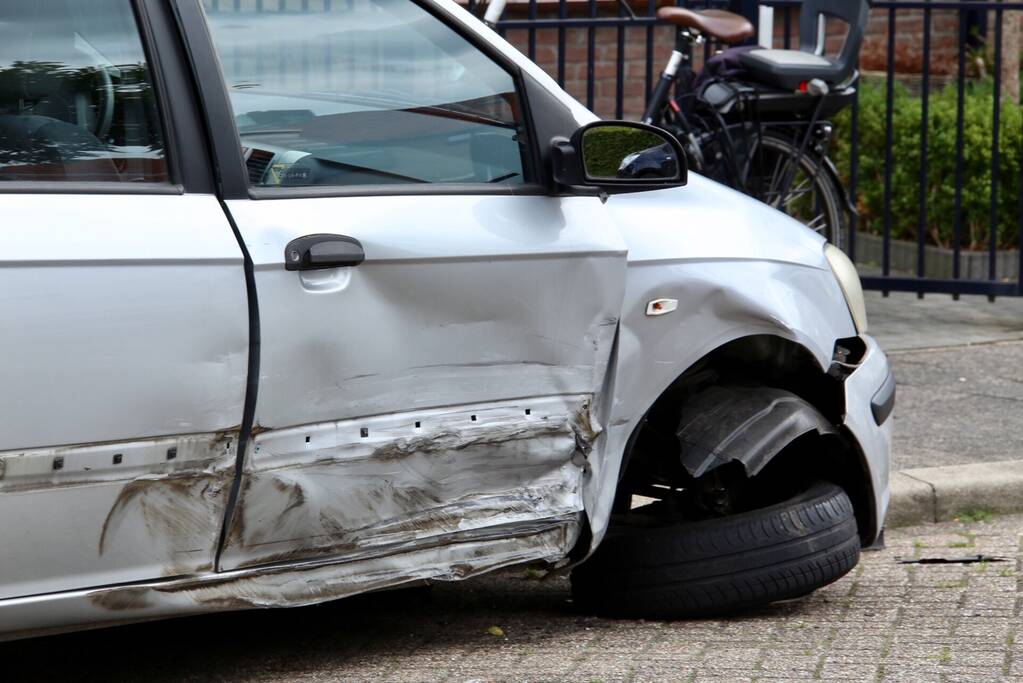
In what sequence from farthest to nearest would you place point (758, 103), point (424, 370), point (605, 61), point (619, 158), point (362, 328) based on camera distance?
point (605, 61)
point (758, 103)
point (619, 158)
point (424, 370)
point (362, 328)

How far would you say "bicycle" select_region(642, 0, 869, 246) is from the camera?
23.2 feet

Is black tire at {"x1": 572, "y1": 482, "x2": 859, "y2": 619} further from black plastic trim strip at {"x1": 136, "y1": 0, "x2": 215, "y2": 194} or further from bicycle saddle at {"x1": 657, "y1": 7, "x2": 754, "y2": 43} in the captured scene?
bicycle saddle at {"x1": 657, "y1": 7, "x2": 754, "y2": 43}

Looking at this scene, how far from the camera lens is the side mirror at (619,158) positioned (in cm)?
352

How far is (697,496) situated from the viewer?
4.19 metres

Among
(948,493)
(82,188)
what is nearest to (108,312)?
(82,188)

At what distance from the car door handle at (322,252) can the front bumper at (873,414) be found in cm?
147

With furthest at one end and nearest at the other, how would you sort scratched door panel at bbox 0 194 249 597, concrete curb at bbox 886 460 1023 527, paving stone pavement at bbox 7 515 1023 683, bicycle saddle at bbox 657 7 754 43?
bicycle saddle at bbox 657 7 754 43
concrete curb at bbox 886 460 1023 527
paving stone pavement at bbox 7 515 1023 683
scratched door panel at bbox 0 194 249 597

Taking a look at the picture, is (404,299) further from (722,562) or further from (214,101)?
(722,562)

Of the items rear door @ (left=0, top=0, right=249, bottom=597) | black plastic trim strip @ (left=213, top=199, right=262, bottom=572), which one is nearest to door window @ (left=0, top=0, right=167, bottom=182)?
rear door @ (left=0, top=0, right=249, bottom=597)

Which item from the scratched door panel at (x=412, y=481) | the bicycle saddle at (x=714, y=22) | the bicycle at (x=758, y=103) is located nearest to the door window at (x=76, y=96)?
the scratched door panel at (x=412, y=481)

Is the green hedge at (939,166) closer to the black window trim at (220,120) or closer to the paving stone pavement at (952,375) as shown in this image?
the paving stone pavement at (952,375)

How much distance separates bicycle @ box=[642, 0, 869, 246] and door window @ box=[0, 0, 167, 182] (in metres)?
4.05

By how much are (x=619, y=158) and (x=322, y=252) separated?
814mm

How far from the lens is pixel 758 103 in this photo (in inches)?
280
